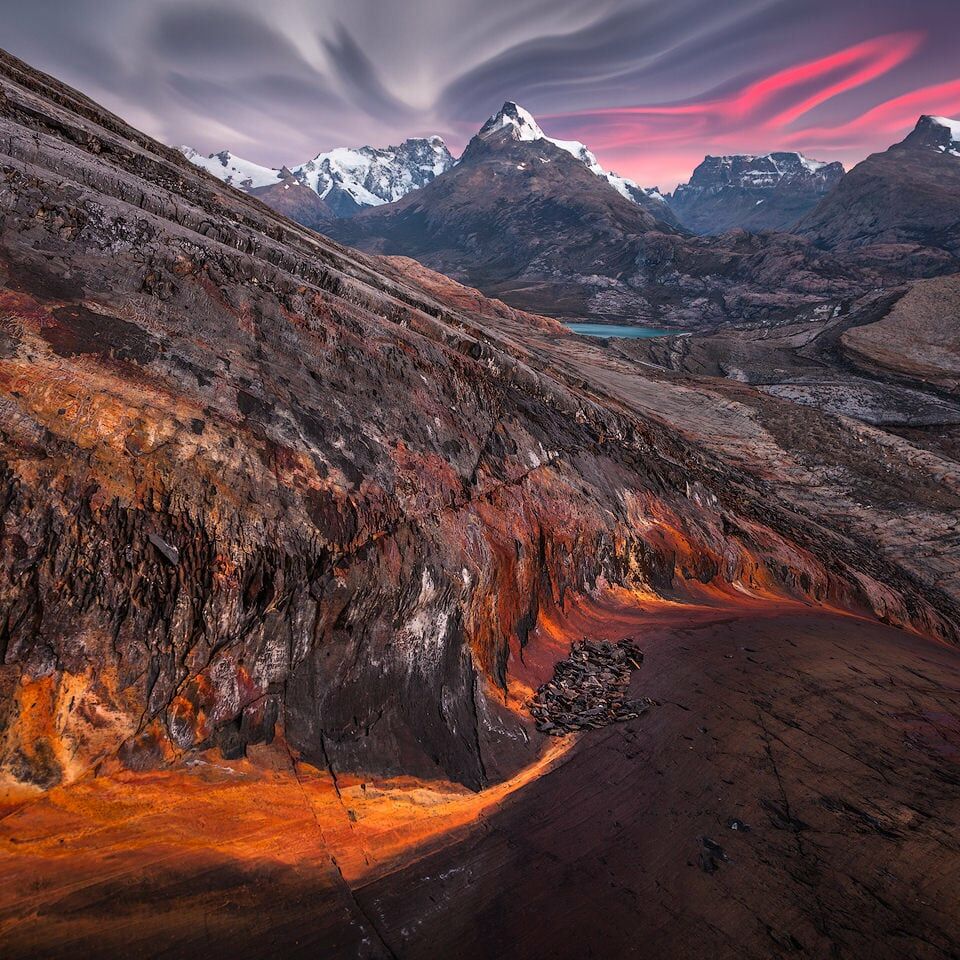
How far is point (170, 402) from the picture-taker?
6.31m

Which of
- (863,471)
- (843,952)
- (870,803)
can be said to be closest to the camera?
(843,952)

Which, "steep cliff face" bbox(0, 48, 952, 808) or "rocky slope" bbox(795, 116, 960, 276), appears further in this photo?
"rocky slope" bbox(795, 116, 960, 276)

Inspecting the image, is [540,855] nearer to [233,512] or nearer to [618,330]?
[233,512]

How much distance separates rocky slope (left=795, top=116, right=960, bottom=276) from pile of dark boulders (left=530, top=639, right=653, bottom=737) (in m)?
159

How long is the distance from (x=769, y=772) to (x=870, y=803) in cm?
105

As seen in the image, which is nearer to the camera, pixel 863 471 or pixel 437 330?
pixel 437 330

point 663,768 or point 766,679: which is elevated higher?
point 766,679

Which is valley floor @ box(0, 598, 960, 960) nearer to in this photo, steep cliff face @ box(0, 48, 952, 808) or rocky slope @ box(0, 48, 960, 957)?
rocky slope @ box(0, 48, 960, 957)

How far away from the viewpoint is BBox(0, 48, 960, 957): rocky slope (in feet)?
14.7

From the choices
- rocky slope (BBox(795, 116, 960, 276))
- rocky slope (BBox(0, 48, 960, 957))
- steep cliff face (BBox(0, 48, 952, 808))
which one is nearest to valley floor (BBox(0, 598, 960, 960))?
rocky slope (BBox(0, 48, 960, 957))

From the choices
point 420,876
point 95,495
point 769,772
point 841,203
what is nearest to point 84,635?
point 95,495

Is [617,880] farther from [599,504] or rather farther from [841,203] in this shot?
[841,203]

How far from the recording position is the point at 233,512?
595 cm

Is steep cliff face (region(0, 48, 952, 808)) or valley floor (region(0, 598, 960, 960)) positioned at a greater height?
steep cliff face (region(0, 48, 952, 808))
